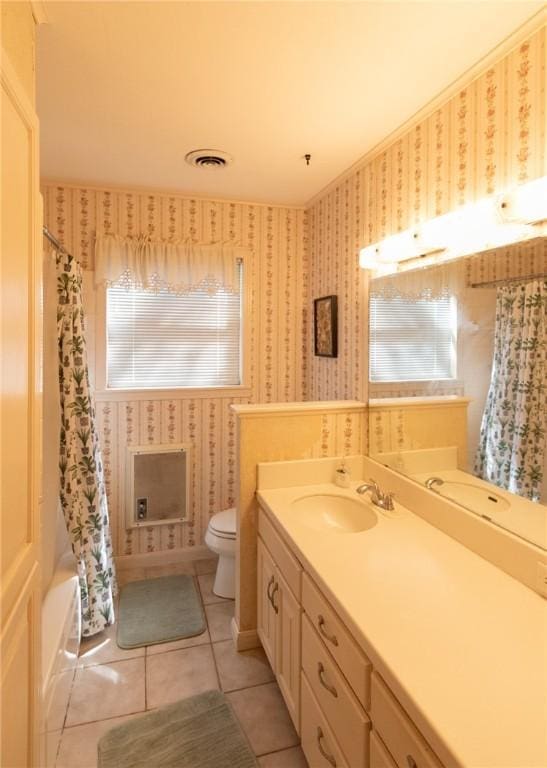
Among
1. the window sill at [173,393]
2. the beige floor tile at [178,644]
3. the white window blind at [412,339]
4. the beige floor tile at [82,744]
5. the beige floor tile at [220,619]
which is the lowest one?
the beige floor tile at [82,744]

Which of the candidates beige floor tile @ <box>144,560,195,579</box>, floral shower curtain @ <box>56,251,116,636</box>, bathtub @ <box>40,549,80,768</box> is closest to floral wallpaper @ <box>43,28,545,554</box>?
beige floor tile @ <box>144,560,195,579</box>

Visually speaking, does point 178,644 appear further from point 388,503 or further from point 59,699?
point 388,503

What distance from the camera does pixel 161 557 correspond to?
2.86 meters

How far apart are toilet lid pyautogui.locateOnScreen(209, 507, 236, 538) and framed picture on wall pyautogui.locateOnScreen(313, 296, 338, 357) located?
1.16 metres

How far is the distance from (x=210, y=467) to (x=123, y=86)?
7.09 feet

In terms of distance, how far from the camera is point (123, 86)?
161cm

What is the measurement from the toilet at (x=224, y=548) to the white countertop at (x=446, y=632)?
0.92 m

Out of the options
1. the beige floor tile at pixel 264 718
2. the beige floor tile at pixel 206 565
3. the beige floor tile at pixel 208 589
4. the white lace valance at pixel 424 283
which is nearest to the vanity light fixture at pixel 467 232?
the white lace valance at pixel 424 283

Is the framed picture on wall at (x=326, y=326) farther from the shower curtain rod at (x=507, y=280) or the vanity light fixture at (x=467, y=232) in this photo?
the shower curtain rod at (x=507, y=280)

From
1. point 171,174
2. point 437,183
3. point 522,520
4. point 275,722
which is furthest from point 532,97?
point 275,722

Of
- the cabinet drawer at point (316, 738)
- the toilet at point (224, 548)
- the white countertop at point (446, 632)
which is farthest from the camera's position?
the toilet at point (224, 548)

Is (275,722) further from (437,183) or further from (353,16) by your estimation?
(353,16)

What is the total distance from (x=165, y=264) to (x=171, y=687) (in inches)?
90.1

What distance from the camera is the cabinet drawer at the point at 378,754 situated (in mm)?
921
